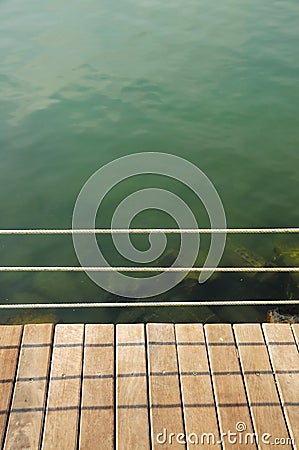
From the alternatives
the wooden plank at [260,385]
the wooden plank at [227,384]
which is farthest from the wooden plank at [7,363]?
the wooden plank at [260,385]

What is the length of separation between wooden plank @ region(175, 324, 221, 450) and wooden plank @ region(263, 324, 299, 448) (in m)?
0.45

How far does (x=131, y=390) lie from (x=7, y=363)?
86cm

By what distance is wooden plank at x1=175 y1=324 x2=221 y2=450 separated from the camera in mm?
2791

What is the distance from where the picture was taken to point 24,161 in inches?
303

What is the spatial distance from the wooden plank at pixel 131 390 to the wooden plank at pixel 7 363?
678 mm

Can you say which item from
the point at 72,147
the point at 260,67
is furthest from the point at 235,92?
the point at 72,147

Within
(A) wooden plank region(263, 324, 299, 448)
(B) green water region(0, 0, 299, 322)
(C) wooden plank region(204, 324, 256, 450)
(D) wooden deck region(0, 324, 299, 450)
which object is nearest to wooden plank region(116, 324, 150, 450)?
(D) wooden deck region(0, 324, 299, 450)

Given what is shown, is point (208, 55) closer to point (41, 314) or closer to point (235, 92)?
point (235, 92)

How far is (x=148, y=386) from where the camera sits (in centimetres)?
307

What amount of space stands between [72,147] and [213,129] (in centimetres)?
238

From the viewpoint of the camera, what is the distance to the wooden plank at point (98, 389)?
2787mm

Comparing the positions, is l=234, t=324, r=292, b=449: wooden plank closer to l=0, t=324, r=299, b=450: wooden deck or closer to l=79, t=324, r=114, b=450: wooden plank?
l=0, t=324, r=299, b=450: wooden deck

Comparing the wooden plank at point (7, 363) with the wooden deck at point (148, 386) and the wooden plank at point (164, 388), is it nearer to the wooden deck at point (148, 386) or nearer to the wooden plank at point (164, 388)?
the wooden deck at point (148, 386)

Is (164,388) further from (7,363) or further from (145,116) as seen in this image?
(145,116)
